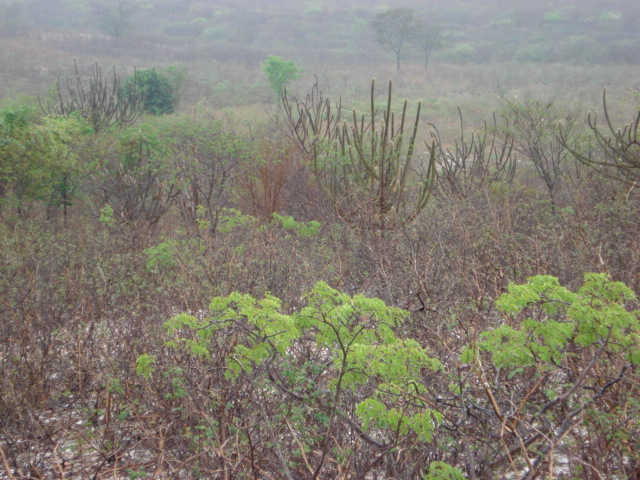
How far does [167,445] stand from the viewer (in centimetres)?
324

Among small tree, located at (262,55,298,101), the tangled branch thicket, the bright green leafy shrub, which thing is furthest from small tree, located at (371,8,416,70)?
the bright green leafy shrub

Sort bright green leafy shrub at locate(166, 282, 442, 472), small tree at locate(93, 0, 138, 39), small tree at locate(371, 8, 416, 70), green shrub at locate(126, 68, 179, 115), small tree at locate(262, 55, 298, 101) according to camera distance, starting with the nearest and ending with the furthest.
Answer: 1. bright green leafy shrub at locate(166, 282, 442, 472)
2. green shrub at locate(126, 68, 179, 115)
3. small tree at locate(262, 55, 298, 101)
4. small tree at locate(371, 8, 416, 70)
5. small tree at locate(93, 0, 138, 39)

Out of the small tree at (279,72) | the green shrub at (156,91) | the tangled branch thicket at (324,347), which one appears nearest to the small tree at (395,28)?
the small tree at (279,72)

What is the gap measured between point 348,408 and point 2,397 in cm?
241

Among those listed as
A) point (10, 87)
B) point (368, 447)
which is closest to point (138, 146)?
point (368, 447)

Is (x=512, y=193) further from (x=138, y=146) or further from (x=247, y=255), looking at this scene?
(x=138, y=146)

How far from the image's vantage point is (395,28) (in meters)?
49.1

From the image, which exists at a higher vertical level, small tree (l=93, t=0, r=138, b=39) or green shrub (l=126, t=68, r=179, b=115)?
small tree (l=93, t=0, r=138, b=39)

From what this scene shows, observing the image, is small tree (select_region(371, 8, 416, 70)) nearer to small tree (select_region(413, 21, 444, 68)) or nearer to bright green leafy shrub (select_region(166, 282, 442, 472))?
small tree (select_region(413, 21, 444, 68))

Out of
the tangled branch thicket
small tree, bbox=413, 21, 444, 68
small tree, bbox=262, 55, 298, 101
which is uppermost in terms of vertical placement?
small tree, bbox=413, 21, 444, 68

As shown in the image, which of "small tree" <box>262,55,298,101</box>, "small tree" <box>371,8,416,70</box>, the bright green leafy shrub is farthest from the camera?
"small tree" <box>371,8,416,70</box>

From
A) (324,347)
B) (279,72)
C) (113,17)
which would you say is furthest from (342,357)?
(113,17)

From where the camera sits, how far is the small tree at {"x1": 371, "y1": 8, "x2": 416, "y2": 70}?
4850 cm

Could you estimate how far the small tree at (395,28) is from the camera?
48.5 m
